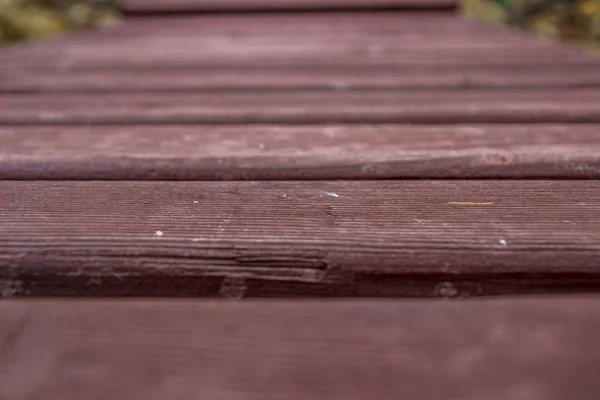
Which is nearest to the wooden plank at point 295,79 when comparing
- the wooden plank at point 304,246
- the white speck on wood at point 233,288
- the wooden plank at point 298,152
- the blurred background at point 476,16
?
the wooden plank at point 298,152

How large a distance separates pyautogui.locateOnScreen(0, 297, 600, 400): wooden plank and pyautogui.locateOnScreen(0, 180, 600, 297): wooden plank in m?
0.05

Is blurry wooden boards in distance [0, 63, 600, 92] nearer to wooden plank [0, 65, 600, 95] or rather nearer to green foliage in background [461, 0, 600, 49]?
wooden plank [0, 65, 600, 95]

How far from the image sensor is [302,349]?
0.47 metres

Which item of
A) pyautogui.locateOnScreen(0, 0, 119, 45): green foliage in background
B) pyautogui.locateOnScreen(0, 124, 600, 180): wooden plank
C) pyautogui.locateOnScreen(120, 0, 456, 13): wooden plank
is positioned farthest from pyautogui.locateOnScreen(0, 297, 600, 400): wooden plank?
pyautogui.locateOnScreen(0, 0, 119, 45): green foliage in background

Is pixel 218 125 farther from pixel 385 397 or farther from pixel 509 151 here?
pixel 385 397

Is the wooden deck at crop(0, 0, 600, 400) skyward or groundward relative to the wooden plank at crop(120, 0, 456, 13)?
groundward

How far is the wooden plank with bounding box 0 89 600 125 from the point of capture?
41.1 inches

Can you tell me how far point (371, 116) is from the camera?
3.45ft

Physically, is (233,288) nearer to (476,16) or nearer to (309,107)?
(309,107)

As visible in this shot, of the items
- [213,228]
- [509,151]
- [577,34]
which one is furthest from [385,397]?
[577,34]

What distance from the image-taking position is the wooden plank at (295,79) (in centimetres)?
128

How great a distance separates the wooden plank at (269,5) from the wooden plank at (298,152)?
155 centimetres

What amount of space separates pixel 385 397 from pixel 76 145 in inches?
29.9

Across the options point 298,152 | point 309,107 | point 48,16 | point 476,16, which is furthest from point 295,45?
point 48,16
